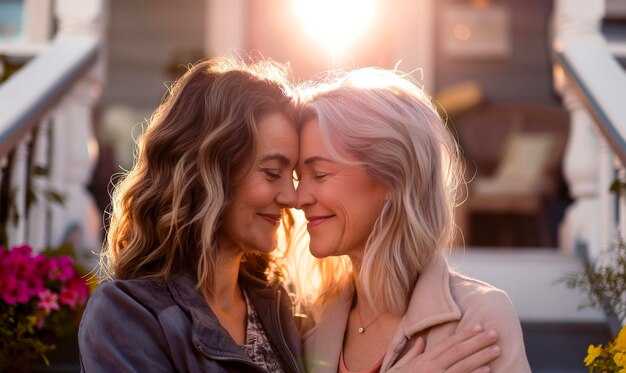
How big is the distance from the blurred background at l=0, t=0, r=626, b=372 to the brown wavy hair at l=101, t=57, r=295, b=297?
990 mm

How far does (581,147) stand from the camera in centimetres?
396

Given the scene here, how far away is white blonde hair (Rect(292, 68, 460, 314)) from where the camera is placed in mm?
2496

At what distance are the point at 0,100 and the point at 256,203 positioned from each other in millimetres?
1374

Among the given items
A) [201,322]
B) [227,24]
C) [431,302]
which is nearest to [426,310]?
[431,302]

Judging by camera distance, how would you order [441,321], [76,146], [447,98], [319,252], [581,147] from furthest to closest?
[447,98]
[76,146]
[581,147]
[319,252]
[441,321]

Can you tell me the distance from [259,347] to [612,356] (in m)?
0.88

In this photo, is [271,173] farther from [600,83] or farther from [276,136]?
[600,83]

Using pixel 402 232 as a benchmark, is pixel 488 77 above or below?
below

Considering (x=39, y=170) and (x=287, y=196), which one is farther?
(x=39, y=170)

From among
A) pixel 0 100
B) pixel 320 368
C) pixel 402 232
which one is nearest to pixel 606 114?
pixel 402 232

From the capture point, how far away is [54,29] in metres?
5.74

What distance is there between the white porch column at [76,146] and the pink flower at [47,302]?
A: 0.86m

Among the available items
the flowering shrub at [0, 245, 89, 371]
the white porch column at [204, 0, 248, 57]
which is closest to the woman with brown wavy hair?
the flowering shrub at [0, 245, 89, 371]

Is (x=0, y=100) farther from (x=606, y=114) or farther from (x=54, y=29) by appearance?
(x=54, y=29)
